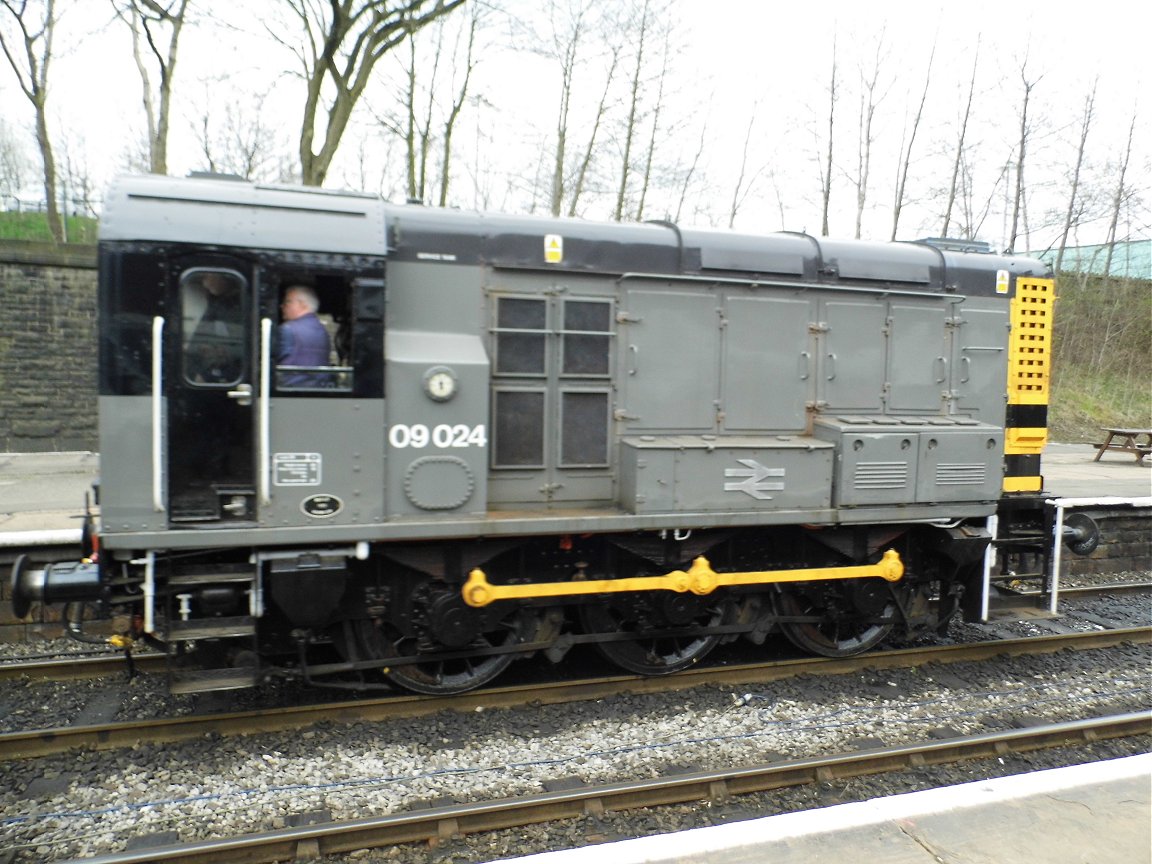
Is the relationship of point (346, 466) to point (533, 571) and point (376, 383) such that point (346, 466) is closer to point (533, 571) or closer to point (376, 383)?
point (376, 383)

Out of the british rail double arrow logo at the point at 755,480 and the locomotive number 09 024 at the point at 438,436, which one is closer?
the locomotive number 09 024 at the point at 438,436

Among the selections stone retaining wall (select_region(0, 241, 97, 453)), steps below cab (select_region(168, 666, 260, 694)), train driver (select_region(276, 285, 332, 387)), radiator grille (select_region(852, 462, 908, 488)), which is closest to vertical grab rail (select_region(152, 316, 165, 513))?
train driver (select_region(276, 285, 332, 387))

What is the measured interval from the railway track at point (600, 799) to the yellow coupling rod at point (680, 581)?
1282mm

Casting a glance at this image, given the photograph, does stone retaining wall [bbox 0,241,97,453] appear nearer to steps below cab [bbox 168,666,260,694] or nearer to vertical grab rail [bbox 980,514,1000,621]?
steps below cab [bbox 168,666,260,694]

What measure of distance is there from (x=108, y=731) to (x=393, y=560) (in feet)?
6.66

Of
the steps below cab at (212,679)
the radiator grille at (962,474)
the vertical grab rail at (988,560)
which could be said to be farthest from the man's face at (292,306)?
the vertical grab rail at (988,560)

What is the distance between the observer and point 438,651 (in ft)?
17.8

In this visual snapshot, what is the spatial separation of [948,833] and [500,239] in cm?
436

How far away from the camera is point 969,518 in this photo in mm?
6316

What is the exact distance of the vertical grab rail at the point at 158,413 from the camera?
171 inches

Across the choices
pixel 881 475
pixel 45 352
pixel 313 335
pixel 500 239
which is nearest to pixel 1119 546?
pixel 881 475

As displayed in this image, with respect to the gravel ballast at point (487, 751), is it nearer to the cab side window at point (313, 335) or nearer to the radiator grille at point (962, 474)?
the radiator grille at point (962, 474)

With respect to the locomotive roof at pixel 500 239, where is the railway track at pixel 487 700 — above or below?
below

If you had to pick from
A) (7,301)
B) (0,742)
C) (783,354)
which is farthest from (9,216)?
(783,354)
